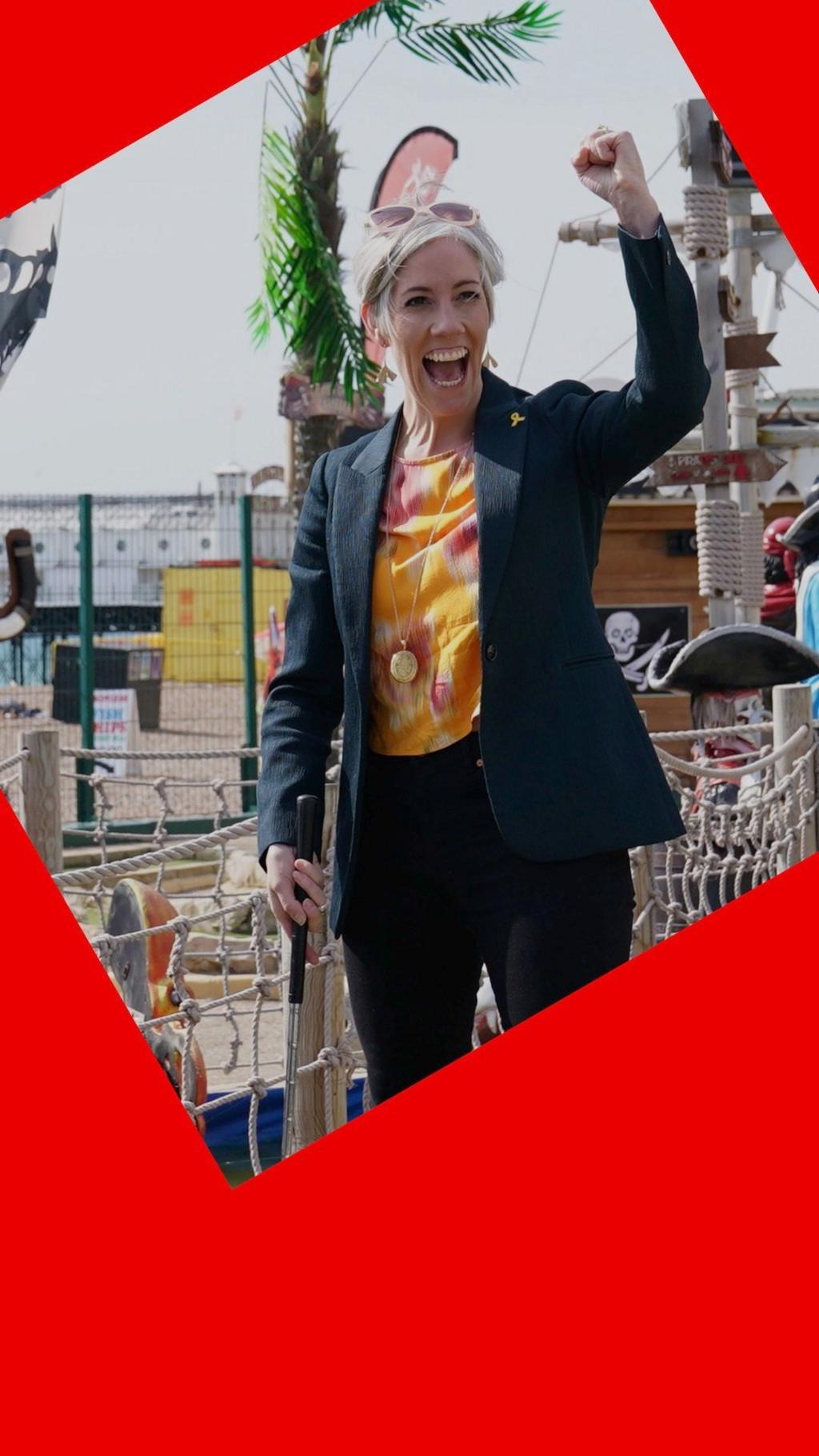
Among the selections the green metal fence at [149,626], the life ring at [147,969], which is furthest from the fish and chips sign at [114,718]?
the life ring at [147,969]

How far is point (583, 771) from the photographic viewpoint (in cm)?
196

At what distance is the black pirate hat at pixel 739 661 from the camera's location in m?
5.54

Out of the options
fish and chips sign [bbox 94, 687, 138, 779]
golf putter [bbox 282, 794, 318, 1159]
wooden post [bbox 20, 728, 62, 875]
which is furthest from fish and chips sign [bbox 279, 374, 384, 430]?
golf putter [bbox 282, 794, 318, 1159]

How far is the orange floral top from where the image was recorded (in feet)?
6.47

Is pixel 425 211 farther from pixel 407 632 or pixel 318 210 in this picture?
pixel 318 210

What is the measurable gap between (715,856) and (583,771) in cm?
354

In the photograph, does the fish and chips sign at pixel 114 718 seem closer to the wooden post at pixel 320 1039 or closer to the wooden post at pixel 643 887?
the wooden post at pixel 643 887

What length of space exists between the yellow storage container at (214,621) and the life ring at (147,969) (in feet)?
23.4

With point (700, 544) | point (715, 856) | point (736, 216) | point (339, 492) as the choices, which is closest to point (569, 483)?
point (339, 492)

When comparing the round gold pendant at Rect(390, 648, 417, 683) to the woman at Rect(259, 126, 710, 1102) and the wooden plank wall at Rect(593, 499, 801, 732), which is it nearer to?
the woman at Rect(259, 126, 710, 1102)

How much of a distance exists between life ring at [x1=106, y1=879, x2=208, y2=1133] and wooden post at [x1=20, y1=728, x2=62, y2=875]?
773 millimetres

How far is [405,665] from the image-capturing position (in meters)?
2.00

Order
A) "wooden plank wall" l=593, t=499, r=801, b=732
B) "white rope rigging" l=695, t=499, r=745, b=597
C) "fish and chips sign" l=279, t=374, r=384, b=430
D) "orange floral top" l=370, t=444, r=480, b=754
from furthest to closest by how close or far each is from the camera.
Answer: "wooden plank wall" l=593, t=499, r=801, b=732 < "fish and chips sign" l=279, t=374, r=384, b=430 < "white rope rigging" l=695, t=499, r=745, b=597 < "orange floral top" l=370, t=444, r=480, b=754

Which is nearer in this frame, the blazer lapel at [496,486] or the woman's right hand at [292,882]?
the blazer lapel at [496,486]
